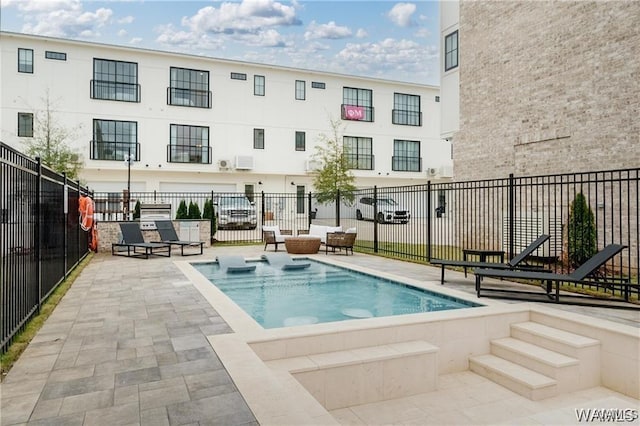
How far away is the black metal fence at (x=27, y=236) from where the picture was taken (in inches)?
161

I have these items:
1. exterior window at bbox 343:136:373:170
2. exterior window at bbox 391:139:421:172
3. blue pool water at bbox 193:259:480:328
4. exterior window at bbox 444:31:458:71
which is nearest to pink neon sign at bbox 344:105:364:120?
exterior window at bbox 343:136:373:170

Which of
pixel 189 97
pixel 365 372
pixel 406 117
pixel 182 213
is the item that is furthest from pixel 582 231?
pixel 406 117

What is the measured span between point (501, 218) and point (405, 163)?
62.7 ft

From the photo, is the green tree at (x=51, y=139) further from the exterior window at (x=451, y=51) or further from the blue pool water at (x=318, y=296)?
the exterior window at (x=451, y=51)

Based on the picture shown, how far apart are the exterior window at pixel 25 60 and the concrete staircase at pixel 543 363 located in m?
26.4

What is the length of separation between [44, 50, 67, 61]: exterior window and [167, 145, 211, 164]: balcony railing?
6997 mm

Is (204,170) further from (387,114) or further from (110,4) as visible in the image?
(387,114)

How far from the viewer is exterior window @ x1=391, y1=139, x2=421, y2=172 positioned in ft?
104

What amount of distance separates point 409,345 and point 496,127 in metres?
10.9

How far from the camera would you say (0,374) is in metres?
3.58

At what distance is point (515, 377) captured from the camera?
4.89 m

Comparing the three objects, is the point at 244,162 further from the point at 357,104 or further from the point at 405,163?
the point at 405,163

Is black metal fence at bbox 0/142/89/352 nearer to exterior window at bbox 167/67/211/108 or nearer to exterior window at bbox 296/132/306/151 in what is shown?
exterior window at bbox 167/67/211/108

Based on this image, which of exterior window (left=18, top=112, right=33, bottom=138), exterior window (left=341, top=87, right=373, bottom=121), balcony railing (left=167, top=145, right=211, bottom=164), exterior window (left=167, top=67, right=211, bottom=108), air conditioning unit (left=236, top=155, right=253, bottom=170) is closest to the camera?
exterior window (left=18, top=112, right=33, bottom=138)
